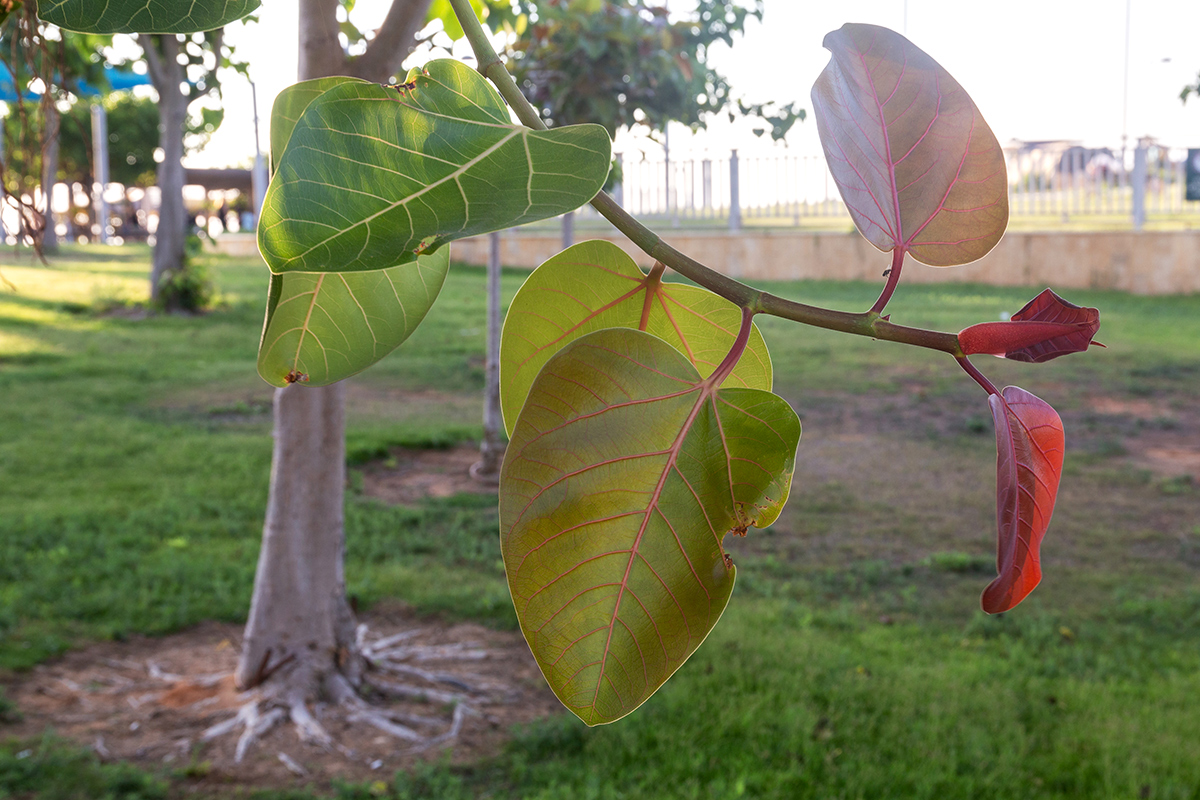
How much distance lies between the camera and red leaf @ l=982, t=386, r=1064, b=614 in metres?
0.26

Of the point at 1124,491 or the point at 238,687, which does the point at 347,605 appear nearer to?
the point at 238,687

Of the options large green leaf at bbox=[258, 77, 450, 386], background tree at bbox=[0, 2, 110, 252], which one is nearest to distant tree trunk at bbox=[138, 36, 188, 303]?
background tree at bbox=[0, 2, 110, 252]

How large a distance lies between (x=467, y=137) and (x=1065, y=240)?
1295cm

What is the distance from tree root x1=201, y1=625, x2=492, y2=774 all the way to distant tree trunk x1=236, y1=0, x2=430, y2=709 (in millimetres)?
19

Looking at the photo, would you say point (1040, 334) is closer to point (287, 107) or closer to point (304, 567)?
point (287, 107)

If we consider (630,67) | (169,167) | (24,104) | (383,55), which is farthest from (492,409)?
Answer: (169,167)

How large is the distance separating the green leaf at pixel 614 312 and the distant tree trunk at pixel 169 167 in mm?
8624

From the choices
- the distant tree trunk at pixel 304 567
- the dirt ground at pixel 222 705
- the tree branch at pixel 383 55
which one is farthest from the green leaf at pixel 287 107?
the dirt ground at pixel 222 705

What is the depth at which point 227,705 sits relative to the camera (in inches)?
119

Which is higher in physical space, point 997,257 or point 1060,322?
point 997,257

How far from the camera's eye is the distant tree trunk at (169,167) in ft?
28.3

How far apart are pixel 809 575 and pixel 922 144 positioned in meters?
3.98

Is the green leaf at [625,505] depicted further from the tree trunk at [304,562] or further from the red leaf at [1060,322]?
the tree trunk at [304,562]

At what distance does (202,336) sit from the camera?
909cm
